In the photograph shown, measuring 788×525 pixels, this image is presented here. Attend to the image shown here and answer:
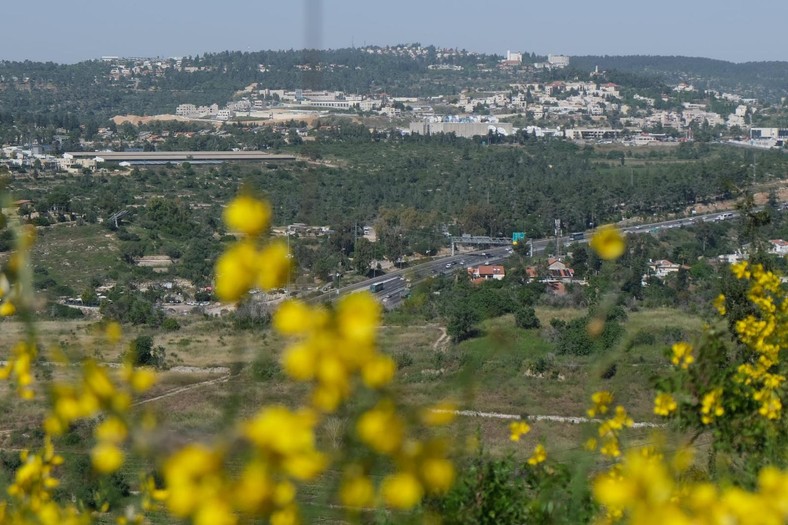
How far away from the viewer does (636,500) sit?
763mm

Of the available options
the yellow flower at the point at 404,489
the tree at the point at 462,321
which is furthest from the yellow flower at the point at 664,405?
the tree at the point at 462,321

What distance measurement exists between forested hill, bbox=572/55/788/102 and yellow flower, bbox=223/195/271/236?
11274cm

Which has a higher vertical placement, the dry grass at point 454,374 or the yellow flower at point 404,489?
the yellow flower at point 404,489

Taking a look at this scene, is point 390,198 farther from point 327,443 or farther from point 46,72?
point 46,72

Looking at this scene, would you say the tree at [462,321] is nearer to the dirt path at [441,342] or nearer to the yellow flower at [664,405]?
the dirt path at [441,342]

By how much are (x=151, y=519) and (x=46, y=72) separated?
86.1 metres

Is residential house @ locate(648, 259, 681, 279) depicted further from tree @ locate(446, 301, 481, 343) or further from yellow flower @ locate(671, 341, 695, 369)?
yellow flower @ locate(671, 341, 695, 369)

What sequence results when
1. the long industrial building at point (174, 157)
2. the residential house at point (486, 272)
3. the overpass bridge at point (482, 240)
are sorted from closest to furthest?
the residential house at point (486, 272), the overpass bridge at point (482, 240), the long industrial building at point (174, 157)

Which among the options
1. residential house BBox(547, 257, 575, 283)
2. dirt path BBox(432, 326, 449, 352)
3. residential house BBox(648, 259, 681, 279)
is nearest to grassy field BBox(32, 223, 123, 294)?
dirt path BBox(432, 326, 449, 352)

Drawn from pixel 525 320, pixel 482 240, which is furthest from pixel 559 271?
pixel 525 320

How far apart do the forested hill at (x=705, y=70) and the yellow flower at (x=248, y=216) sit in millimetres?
112744

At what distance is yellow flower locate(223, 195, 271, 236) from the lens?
0.78 metres

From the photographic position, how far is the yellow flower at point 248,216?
0.78m

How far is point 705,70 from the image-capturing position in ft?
420
